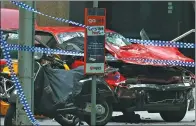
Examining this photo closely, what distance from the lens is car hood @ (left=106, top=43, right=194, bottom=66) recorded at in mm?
9305

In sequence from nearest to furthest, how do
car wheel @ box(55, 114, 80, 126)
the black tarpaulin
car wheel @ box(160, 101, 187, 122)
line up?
the black tarpaulin < car wheel @ box(55, 114, 80, 126) < car wheel @ box(160, 101, 187, 122)

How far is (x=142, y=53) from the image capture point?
949 cm

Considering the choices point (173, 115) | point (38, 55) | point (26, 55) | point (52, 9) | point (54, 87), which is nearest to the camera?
point (26, 55)

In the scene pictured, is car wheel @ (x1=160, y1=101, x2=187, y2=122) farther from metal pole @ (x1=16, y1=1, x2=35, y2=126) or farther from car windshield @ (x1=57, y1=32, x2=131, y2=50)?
metal pole @ (x1=16, y1=1, x2=35, y2=126)

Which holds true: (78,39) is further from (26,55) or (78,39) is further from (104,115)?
(26,55)

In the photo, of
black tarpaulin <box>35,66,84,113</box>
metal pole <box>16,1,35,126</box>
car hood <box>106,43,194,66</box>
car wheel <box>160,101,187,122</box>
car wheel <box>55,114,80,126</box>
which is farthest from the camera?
car wheel <box>160,101,187,122</box>

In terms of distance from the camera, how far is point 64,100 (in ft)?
27.0

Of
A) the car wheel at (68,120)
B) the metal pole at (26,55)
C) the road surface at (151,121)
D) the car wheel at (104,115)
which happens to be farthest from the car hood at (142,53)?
the metal pole at (26,55)

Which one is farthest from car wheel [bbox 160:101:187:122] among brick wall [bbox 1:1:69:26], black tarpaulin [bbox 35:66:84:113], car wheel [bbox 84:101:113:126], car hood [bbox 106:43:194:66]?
brick wall [bbox 1:1:69:26]

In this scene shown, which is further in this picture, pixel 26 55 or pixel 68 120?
pixel 68 120

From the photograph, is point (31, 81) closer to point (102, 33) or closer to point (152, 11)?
point (102, 33)

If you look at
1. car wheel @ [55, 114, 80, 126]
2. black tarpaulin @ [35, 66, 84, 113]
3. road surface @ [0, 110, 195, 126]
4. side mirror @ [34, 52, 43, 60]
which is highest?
side mirror @ [34, 52, 43, 60]

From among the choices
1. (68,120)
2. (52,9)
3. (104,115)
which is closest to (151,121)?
(104,115)

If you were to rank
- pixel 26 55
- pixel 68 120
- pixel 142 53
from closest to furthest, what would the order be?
pixel 26 55
pixel 68 120
pixel 142 53
